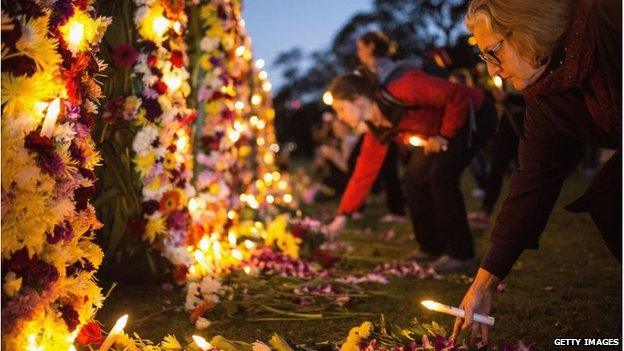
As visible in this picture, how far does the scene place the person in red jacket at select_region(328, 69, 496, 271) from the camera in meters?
5.33

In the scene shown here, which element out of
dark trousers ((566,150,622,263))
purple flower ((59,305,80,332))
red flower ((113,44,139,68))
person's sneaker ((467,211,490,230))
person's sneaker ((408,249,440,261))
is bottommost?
purple flower ((59,305,80,332))

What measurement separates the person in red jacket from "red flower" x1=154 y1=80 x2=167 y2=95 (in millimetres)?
1387

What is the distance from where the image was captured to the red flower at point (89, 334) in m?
2.96

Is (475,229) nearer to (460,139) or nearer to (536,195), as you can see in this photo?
(460,139)

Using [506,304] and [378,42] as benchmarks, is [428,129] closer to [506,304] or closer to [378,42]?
[506,304]

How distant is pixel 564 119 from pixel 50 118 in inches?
77.2

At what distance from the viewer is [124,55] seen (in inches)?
174

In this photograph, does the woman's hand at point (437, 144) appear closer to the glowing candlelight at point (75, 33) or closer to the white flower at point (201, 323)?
the white flower at point (201, 323)

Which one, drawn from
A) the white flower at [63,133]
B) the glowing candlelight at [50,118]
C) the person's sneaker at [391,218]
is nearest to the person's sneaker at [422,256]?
the person's sneaker at [391,218]

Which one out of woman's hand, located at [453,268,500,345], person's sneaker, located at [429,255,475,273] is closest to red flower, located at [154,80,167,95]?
person's sneaker, located at [429,255,475,273]

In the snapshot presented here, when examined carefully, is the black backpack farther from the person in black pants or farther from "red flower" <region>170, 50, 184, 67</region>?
the person in black pants

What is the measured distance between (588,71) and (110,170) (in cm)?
327

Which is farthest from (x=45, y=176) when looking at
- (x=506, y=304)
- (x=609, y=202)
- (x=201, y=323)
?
(x=506, y=304)

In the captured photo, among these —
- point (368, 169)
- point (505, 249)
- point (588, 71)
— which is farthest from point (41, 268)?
point (368, 169)
